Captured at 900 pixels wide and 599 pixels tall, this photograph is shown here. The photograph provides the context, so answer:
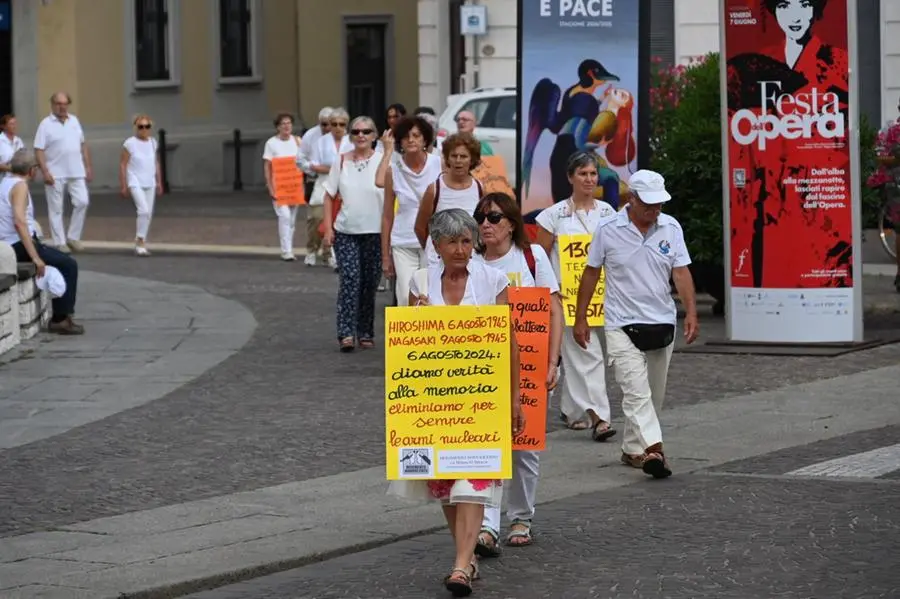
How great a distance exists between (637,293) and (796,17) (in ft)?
19.0

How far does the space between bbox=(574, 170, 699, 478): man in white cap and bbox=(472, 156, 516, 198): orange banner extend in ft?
12.3

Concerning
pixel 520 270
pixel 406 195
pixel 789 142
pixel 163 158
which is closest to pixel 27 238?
pixel 406 195

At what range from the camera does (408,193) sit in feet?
48.5

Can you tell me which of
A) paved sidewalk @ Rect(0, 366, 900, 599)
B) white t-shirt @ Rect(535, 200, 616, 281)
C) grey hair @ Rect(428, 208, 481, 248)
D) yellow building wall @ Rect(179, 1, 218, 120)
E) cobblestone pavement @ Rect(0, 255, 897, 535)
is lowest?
paved sidewalk @ Rect(0, 366, 900, 599)

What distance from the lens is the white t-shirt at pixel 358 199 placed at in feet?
53.3

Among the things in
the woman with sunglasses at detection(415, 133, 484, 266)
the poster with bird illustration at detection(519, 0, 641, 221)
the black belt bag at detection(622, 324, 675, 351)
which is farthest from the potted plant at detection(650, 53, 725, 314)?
the black belt bag at detection(622, 324, 675, 351)

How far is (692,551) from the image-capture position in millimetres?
8984

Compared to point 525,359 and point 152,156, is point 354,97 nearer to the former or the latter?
point 152,156

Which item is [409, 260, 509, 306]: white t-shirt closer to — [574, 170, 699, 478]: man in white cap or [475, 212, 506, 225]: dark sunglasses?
[475, 212, 506, 225]: dark sunglasses

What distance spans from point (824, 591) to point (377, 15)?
34.9 m

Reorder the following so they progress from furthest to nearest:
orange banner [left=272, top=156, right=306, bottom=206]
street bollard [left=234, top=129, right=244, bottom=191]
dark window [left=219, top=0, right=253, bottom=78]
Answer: dark window [left=219, top=0, right=253, bottom=78]
street bollard [left=234, top=129, right=244, bottom=191]
orange banner [left=272, top=156, right=306, bottom=206]

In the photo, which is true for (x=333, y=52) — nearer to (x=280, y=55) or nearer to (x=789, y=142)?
(x=280, y=55)

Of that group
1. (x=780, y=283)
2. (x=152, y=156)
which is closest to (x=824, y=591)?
(x=780, y=283)

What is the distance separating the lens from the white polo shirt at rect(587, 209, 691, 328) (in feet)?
36.2
